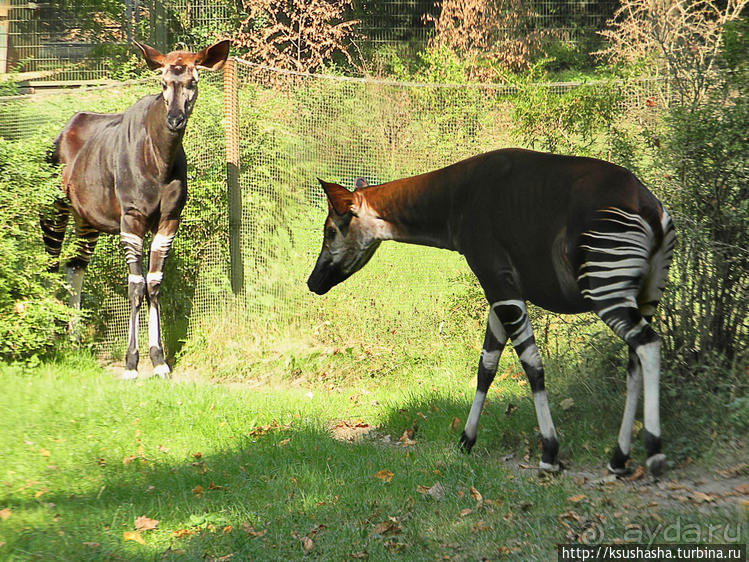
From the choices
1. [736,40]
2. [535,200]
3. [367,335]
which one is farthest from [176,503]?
[736,40]

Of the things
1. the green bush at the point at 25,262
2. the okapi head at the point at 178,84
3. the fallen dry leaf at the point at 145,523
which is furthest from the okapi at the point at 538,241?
the green bush at the point at 25,262

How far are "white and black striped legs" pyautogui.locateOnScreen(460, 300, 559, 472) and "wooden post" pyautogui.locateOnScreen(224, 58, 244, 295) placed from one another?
12.6ft

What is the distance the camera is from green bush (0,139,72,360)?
6582mm

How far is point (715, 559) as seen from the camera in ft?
9.39

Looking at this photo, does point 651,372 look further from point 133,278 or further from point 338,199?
point 133,278

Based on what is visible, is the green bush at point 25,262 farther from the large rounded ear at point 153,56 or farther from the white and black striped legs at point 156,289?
the large rounded ear at point 153,56

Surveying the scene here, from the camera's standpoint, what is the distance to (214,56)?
6734mm

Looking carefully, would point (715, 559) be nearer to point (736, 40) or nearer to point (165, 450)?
point (736, 40)

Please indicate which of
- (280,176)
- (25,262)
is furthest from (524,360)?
(25,262)

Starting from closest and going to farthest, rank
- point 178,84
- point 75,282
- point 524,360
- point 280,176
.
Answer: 1. point 524,360
2. point 178,84
3. point 75,282
4. point 280,176

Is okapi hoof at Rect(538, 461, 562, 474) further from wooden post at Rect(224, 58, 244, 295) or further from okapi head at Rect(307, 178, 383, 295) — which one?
wooden post at Rect(224, 58, 244, 295)

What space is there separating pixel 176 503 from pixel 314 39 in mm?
12229

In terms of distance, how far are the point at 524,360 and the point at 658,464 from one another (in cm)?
90

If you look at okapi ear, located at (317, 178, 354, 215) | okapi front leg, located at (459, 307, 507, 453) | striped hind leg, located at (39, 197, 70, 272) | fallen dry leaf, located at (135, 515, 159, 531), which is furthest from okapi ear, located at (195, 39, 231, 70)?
fallen dry leaf, located at (135, 515, 159, 531)
